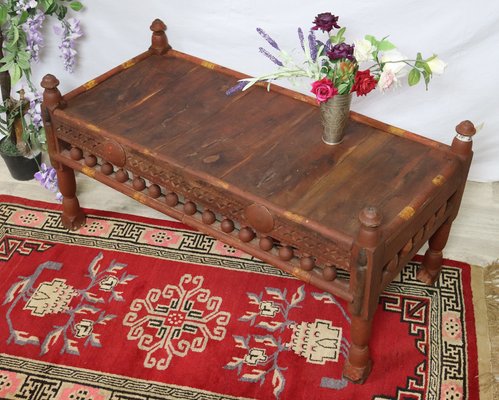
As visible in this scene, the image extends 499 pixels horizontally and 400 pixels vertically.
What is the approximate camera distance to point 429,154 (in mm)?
2398

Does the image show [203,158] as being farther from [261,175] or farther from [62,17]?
[62,17]

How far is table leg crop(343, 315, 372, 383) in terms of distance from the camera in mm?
2236

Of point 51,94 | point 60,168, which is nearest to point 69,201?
point 60,168

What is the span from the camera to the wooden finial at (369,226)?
1969 millimetres

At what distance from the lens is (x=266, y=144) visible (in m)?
2.47

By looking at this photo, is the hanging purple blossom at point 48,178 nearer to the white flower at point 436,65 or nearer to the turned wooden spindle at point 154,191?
the turned wooden spindle at point 154,191

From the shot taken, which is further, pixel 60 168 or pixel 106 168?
pixel 60 168

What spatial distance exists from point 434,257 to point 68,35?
1.75 meters

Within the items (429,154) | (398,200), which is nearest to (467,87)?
(429,154)

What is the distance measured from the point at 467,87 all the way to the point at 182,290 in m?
1.36

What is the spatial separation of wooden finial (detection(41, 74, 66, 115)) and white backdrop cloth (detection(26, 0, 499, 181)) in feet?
2.30

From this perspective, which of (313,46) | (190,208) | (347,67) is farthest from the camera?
(190,208)

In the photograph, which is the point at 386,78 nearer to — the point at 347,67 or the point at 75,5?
the point at 347,67

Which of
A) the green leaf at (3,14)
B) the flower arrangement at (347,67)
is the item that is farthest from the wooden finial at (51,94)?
the flower arrangement at (347,67)
